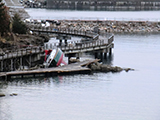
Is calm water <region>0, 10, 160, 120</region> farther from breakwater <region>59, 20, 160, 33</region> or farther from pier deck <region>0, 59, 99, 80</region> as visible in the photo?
breakwater <region>59, 20, 160, 33</region>

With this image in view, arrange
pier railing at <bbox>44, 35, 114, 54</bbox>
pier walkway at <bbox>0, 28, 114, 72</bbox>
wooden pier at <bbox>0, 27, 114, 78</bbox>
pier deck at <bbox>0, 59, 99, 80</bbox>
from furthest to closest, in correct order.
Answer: pier railing at <bbox>44, 35, 114, 54</bbox>
pier walkway at <bbox>0, 28, 114, 72</bbox>
wooden pier at <bbox>0, 27, 114, 78</bbox>
pier deck at <bbox>0, 59, 99, 80</bbox>

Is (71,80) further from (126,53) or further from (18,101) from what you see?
(126,53)

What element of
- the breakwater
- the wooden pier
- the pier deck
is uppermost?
the wooden pier

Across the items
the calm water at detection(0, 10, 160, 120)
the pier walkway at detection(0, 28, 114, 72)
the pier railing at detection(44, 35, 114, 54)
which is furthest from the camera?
the pier railing at detection(44, 35, 114, 54)

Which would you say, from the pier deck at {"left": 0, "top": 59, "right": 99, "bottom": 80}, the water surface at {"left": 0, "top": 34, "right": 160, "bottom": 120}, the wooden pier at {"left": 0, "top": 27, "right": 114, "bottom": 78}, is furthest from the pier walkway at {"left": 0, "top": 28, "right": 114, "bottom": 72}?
the water surface at {"left": 0, "top": 34, "right": 160, "bottom": 120}

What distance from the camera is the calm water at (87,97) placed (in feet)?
149

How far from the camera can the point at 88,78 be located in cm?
5931

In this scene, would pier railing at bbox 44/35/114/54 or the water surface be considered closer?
the water surface

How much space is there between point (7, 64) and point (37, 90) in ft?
31.9

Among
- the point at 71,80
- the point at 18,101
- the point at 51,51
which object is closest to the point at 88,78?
the point at 71,80

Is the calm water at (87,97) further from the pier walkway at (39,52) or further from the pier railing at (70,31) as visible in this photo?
the pier railing at (70,31)

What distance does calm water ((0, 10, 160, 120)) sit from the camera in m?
45.4

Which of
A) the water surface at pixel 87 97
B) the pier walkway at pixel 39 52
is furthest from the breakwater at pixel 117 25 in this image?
the water surface at pixel 87 97

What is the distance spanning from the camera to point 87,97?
5109cm
